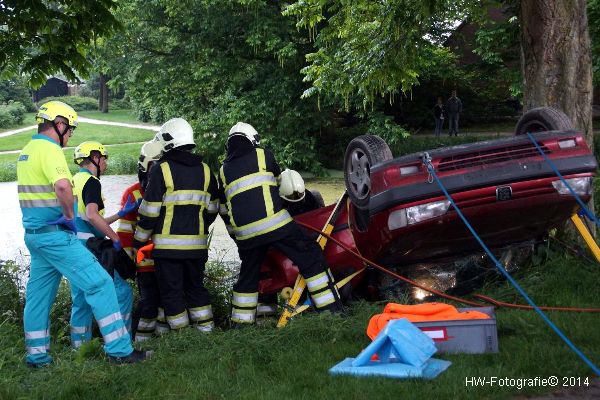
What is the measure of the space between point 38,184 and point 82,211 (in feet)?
2.83

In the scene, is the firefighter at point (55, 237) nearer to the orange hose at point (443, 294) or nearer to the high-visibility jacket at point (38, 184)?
the high-visibility jacket at point (38, 184)

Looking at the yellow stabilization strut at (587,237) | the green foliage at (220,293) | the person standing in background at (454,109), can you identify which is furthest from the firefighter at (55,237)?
the person standing in background at (454,109)

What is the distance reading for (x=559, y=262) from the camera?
596cm

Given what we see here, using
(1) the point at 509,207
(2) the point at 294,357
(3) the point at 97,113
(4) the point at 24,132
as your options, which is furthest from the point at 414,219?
(3) the point at 97,113

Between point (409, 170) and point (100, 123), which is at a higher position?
point (409, 170)

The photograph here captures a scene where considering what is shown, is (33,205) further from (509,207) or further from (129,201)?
(509,207)

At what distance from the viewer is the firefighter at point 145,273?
5.82 meters

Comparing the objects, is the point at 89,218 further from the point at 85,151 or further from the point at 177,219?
the point at 85,151

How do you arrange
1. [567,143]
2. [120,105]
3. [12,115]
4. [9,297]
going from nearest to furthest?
[567,143]
[9,297]
[12,115]
[120,105]

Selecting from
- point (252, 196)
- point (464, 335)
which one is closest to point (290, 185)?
point (252, 196)

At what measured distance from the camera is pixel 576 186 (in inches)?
197

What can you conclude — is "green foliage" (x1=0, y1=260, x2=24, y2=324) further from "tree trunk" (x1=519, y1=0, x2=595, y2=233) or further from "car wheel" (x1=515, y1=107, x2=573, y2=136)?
"tree trunk" (x1=519, y1=0, x2=595, y2=233)

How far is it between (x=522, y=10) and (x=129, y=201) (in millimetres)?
4152

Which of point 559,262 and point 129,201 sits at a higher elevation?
point 129,201
